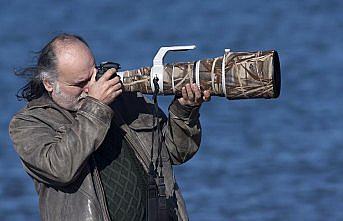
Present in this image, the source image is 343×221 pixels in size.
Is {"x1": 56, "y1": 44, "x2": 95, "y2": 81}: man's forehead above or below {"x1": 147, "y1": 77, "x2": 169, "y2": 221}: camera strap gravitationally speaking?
above

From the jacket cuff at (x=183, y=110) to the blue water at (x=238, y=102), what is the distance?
5.36m

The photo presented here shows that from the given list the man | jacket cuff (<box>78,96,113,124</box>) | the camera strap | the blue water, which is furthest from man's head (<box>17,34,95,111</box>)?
the blue water

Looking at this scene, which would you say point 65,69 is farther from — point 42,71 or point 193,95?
point 193,95

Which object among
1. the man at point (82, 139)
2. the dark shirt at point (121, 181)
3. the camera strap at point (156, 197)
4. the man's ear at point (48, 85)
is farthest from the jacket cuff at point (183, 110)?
the man's ear at point (48, 85)

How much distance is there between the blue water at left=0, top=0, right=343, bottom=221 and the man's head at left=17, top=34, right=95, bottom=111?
5525mm

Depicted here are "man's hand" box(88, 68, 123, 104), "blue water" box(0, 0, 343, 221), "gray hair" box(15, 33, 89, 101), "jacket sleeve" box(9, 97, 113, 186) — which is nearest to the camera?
"jacket sleeve" box(9, 97, 113, 186)

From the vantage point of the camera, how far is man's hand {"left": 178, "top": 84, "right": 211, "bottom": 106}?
5656 millimetres

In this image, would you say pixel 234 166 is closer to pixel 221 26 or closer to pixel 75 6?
pixel 221 26

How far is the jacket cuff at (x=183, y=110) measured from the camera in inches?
228

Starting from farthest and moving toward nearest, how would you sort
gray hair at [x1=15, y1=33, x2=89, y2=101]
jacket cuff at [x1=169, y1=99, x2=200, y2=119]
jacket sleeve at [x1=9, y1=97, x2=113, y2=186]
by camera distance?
1. jacket cuff at [x1=169, y1=99, x2=200, y2=119]
2. gray hair at [x1=15, y1=33, x2=89, y2=101]
3. jacket sleeve at [x1=9, y1=97, x2=113, y2=186]

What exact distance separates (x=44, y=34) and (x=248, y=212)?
8.26 m

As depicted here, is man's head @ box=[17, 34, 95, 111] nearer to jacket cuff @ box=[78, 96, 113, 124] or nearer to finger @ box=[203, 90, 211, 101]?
jacket cuff @ box=[78, 96, 113, 124]

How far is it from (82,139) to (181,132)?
1.67 ft

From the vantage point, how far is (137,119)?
591cm
